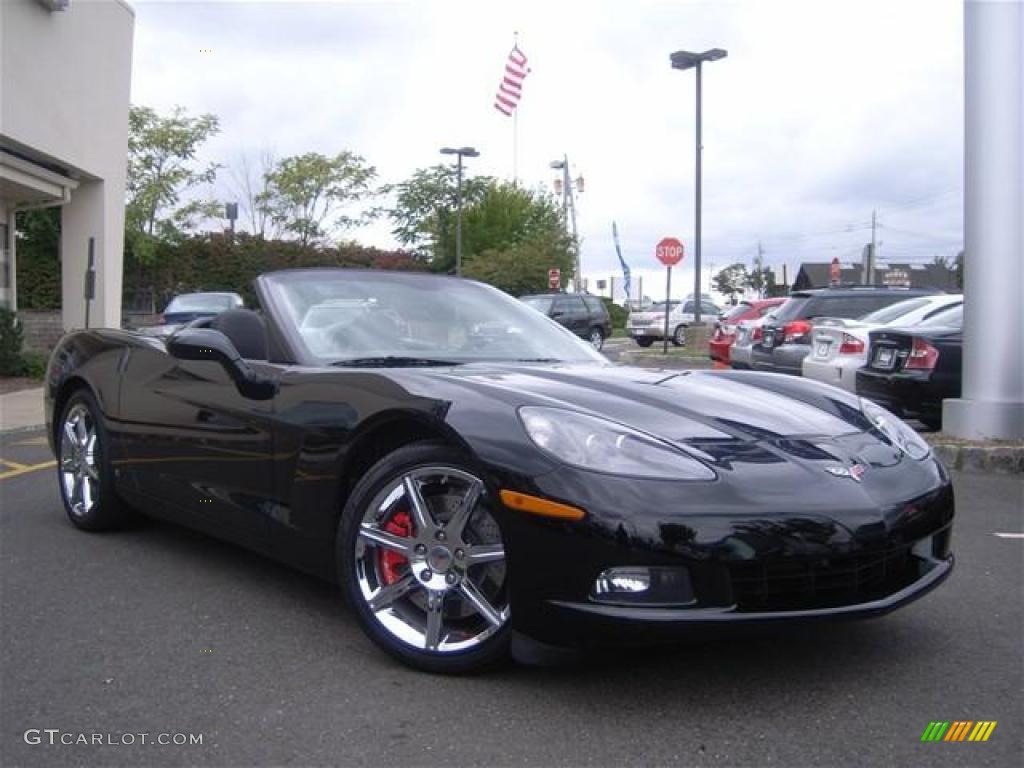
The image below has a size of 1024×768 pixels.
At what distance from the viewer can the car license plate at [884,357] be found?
836cm

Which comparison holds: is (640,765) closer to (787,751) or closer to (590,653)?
(787,751)

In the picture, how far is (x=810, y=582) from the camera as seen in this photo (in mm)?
2641

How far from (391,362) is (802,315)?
9.79 m

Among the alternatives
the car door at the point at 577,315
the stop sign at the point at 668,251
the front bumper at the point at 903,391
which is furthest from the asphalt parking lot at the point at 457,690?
the car door at the point at 577,315

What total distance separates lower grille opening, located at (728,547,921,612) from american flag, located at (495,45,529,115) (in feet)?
96.9

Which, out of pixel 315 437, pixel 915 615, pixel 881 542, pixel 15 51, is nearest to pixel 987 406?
pixel 915 615

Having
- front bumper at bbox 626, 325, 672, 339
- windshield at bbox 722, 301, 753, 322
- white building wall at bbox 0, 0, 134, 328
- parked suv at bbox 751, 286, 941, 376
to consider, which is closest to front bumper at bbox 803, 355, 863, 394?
parked suv at bbox 751, 286, 941, 376

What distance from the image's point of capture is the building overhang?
14.2 metres

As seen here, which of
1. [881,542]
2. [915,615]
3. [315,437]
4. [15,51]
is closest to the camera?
[881,542]

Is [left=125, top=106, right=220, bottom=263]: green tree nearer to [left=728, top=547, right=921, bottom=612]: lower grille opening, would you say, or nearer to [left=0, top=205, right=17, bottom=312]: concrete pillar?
[left=0, top=205, right=17, bottom=312]: concrete pillar

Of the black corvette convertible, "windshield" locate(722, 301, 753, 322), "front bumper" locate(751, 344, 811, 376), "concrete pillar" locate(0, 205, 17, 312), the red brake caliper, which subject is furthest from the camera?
"windshield" locate(722, 301, 753, 322)

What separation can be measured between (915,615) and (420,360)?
202 cm

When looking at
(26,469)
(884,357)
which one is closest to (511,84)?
(884,357)

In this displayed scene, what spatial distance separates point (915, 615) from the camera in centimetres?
354
